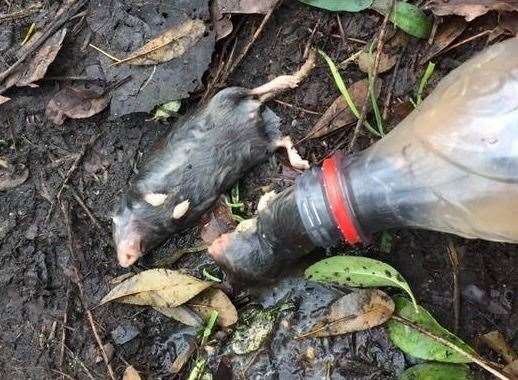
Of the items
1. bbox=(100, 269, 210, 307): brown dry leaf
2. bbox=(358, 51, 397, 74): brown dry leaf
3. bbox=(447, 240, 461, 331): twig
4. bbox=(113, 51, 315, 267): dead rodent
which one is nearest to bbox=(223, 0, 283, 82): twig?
bbox=(113, 51, 315, 267): dead rodent

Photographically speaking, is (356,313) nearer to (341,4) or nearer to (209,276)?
(209,276)

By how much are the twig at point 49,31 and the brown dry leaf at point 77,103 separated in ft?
0.82

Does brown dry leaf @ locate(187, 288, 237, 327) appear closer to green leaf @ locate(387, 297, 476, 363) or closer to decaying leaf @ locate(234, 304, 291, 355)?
decaying leaf @ locate(234, 304, 291, 355)

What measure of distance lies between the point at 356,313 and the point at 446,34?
49.3 inches

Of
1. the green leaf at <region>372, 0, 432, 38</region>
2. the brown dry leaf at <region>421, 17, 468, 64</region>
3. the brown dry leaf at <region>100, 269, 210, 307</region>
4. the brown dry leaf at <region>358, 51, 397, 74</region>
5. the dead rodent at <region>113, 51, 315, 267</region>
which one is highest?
the green leaf at <region>372, 0, 432, 38</region>

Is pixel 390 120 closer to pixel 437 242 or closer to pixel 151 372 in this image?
pixel 437 242

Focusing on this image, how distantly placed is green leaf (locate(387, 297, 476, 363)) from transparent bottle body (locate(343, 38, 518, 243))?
1.38 ft

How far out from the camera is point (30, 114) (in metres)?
3.53

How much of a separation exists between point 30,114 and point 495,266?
2.28 metres

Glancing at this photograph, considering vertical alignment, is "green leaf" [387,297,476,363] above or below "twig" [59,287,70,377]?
below

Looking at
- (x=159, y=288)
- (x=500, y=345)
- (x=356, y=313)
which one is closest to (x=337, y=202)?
(x=356, y=313)

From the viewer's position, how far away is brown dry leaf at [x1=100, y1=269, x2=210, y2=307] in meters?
3.24

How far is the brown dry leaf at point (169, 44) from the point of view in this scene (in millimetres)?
3322

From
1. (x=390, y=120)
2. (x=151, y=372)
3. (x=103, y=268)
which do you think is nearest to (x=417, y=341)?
(x=390, y=120)
